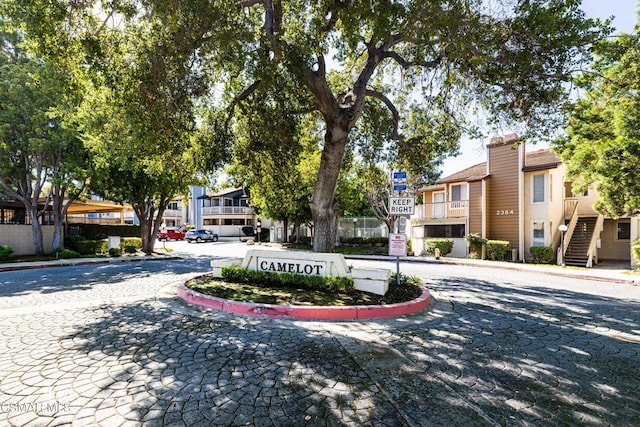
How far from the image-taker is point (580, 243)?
20188 millimetres

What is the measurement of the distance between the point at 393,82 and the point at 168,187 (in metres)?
15.7

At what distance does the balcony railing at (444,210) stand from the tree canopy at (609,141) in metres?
8.04

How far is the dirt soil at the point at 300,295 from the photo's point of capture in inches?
272

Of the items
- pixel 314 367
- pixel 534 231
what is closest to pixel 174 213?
pixel 534 231

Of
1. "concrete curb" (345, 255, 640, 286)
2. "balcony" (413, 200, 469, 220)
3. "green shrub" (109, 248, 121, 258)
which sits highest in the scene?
→ "balcony" (413, 200, 469, 220)

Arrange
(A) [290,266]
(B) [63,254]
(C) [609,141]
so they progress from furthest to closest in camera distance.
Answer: (B) [63,254] → (C) [609,141] → (A) [290,266]

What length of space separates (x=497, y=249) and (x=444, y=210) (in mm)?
5112

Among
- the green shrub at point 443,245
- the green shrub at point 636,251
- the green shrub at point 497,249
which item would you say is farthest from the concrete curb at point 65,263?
the green shrub at point 636,251

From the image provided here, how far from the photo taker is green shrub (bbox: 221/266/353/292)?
7.79 metres

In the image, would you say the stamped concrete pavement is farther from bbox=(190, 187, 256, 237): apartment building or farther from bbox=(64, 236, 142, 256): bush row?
bbox=(190, 187, 256, 237): apartment building

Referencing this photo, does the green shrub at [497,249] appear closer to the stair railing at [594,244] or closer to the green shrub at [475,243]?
the green shrub at [475,243]

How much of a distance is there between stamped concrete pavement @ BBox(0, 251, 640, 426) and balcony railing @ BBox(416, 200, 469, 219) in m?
16.4

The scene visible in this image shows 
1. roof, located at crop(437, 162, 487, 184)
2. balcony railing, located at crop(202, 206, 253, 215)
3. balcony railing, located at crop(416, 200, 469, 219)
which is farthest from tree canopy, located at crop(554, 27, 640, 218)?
balcony railing, located at crop(202, 206, 253, 215)

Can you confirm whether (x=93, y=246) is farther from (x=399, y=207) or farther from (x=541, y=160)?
(x=541, y=160)
